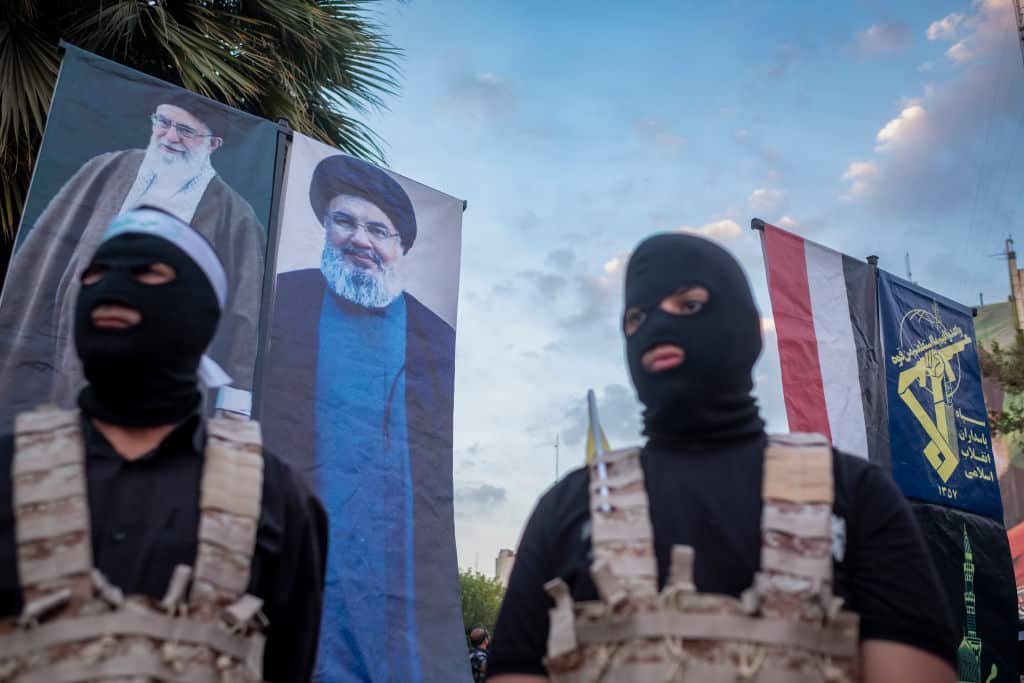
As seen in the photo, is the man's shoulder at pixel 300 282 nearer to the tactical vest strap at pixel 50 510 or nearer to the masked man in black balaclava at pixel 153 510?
the masked man in black balaclava at pixel 153 510

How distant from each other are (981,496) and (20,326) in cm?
926

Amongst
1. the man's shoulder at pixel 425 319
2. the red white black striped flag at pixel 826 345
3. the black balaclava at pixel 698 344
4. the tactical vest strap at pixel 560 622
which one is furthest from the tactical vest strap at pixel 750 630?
the red white black striped flag at pixel 826 345

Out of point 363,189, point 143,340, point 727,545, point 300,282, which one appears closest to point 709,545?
point 727,545

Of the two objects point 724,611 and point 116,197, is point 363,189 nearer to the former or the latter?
point 116,197

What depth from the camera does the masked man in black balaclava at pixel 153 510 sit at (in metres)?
2.45

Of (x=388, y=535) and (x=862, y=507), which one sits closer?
(x=862, y=507)

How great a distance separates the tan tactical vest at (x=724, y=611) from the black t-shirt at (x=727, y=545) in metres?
0.05

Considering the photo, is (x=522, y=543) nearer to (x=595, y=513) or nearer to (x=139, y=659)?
(x=595, y=513)

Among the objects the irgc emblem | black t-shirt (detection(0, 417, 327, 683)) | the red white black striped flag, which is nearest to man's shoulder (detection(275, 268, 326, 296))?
black t-shirt (detection(0, 417, 327, 683))

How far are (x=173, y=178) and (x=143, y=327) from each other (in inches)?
154

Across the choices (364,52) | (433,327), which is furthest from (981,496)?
(364,52)

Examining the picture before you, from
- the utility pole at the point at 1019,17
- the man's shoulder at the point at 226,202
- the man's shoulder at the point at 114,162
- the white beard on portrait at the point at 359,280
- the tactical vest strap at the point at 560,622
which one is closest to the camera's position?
the tactical vest strap at the point at 560,622

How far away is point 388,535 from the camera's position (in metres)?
6.70

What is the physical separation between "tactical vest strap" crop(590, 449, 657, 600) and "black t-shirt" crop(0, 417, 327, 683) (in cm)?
83
